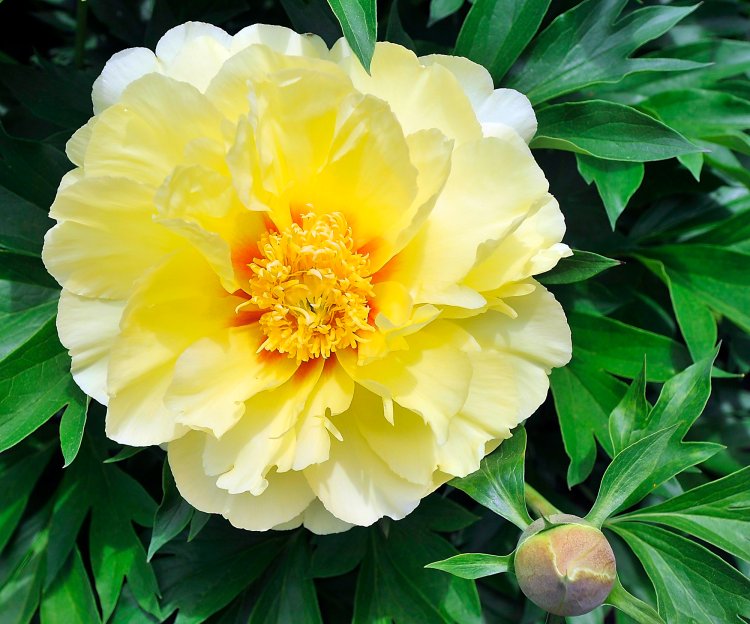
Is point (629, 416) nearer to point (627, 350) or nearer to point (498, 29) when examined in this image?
point (627, 350)

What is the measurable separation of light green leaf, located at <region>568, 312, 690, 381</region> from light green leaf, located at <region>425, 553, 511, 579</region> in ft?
1.03

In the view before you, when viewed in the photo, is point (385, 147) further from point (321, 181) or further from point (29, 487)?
point (29, 487)

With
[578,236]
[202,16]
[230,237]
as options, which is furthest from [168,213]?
[578,236]

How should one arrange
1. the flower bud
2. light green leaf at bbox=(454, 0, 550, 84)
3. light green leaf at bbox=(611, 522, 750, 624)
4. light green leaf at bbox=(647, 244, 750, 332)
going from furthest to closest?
light green leaf at bbox=(647, 244, 750, 332)
light green leaf at bbox=(454, 0, 550, 84)
light green leaf at bbox=(611, 522, 750, 624)
the flower bud

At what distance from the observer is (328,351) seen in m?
0.71

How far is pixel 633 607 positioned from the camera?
0.66 metres

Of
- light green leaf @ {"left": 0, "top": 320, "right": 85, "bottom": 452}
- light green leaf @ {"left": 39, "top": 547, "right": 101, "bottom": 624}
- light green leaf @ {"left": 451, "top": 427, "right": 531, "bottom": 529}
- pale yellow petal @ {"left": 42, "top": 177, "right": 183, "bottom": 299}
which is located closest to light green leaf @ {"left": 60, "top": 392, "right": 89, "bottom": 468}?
light green leaf @ {"left": 0, "top": 320, "right": 85, "bottom": 452}

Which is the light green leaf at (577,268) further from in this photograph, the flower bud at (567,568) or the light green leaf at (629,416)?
the flower bud at (567,568)

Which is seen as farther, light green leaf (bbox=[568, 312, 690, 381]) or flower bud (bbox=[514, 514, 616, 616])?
light green leaf (bbox=[568, 312, 690, 381])

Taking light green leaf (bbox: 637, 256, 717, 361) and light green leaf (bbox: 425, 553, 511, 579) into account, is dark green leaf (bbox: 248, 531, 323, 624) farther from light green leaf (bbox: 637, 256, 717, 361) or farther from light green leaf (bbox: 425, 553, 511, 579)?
light green leaf (bbox: 637, 256, 717, 361)

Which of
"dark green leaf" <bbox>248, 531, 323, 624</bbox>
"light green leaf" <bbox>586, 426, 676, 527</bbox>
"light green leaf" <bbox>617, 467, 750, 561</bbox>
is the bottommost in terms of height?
"dark green leaf" <bbox>248, 531, 323, 624</bbox>

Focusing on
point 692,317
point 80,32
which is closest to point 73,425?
point 80,32

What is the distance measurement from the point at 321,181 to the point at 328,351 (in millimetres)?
147

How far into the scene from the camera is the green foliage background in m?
0.78
